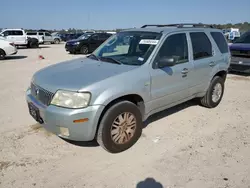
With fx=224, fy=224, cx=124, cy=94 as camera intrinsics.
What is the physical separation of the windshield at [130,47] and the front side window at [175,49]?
168 millimetres

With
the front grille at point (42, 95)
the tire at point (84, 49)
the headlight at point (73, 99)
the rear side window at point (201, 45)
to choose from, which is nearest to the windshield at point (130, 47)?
the rear side window at point (201, 45)

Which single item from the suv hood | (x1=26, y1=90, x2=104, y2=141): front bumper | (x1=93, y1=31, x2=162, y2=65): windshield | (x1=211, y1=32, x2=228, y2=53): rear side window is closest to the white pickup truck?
(x1=93, y1=31, x2=162, y2=65): windshield

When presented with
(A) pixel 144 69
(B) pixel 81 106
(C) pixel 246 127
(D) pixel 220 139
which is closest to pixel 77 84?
(B) pixel 81 106

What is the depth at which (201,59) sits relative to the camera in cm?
444

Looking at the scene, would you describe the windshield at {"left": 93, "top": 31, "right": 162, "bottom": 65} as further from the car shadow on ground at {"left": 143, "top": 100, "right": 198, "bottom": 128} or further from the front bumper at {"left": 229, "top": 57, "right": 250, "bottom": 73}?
the front bumper at {"left": 229, "top": 57, "right": 250, "bottom": 73}

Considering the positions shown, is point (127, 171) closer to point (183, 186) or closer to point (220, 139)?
point (183, 186)

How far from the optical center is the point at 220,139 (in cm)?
376

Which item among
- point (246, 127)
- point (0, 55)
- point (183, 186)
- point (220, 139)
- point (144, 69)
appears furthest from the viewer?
point (0, 55)

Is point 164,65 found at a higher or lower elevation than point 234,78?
higher

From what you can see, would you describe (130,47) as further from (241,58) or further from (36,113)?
(241,58)

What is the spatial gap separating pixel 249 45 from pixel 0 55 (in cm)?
1324

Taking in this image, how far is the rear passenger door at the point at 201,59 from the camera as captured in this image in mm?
4309

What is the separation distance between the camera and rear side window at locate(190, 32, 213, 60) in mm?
4323

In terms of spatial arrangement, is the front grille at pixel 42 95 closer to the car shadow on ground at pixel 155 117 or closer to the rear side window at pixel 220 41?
the car shadow on ground at pixel 155 117
